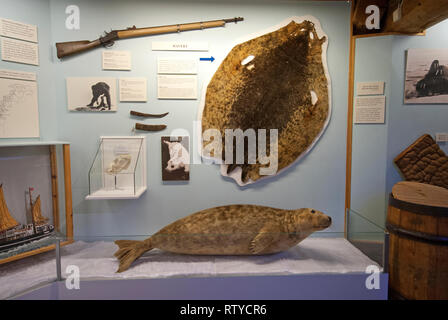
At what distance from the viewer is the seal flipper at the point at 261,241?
5.59 ft

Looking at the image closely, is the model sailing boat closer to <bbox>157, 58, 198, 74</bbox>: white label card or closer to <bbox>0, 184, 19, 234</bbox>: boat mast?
→ <bbox>0, 184, 19, 234</bbox>: boat mast

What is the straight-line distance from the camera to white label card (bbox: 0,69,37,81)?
1798 millimetres

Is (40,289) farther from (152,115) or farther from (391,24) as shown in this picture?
(391,24)

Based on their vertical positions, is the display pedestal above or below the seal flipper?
below

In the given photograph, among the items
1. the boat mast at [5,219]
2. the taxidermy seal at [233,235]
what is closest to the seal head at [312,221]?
the taxidermy seal at [233,235]

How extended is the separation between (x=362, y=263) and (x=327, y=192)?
646 millimetres

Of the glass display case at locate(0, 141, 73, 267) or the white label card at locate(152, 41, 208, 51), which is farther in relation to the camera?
the white label card at locate(152, 41, 208, 51)

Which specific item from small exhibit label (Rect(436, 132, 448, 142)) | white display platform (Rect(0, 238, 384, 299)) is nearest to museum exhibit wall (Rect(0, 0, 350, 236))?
white display platform (Rect(0, 238, 384, 299))

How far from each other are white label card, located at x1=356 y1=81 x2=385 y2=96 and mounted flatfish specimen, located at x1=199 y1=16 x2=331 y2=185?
0.24m

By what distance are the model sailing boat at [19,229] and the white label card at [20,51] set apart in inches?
35.7

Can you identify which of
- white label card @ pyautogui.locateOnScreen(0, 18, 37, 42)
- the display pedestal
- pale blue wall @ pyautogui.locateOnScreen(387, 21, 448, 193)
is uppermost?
white label card @ pyautogui.locateOnScreen(0, 18, 37, 42)

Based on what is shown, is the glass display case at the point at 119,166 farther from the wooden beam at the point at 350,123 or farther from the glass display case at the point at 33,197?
the wooden beam at the point at 350,123

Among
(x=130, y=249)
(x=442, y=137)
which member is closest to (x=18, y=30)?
(x=130, y=249)

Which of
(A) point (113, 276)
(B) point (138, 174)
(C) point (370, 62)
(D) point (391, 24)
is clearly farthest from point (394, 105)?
(A) point (113, 276)
